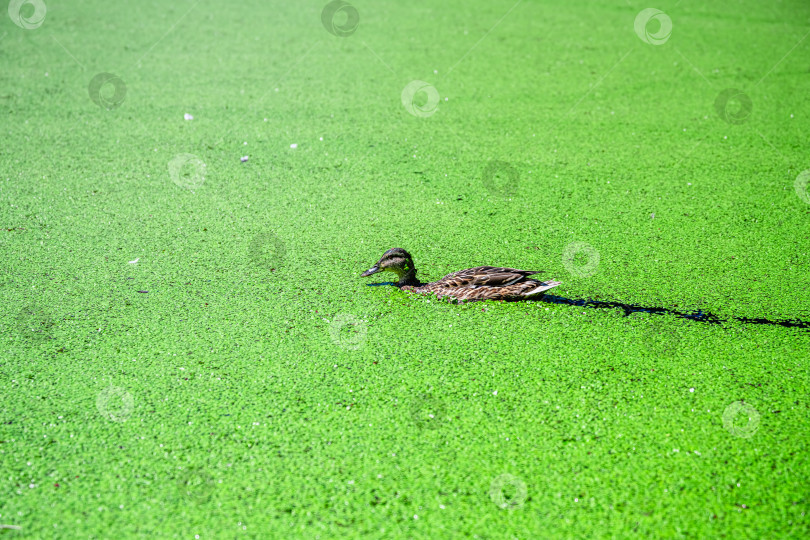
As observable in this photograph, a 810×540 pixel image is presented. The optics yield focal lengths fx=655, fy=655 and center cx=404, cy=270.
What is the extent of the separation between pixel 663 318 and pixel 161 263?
220cm

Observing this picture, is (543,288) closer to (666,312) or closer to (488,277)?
(488,277)

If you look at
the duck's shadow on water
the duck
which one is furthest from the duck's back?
the duck's shadow on water

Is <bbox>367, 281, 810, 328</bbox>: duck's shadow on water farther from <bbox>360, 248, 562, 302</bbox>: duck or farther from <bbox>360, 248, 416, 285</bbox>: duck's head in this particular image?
<bbox>360, 248, 416, 285</bbox>: duck's head

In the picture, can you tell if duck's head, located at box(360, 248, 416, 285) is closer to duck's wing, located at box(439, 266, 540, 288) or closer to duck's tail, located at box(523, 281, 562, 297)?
duck's wing, located at box(439, 266, 540, 288)

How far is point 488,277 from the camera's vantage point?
2680 mm

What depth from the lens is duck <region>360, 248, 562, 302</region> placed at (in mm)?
2686

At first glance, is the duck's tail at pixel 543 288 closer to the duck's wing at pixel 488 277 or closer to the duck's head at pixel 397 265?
the duck's wing at pixel 488 277

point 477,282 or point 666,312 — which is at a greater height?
point 666,312

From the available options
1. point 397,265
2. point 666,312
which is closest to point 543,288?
point 666,312

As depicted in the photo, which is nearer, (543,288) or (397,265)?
(543,288)

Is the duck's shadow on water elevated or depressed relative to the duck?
elevated

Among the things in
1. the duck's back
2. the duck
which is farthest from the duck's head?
the duck's back

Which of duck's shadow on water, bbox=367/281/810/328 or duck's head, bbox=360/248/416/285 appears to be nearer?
duck's shadow on water, bbox=367/281/810/328

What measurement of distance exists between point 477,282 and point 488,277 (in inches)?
2.0
